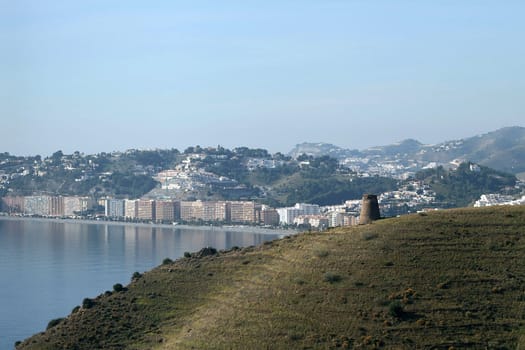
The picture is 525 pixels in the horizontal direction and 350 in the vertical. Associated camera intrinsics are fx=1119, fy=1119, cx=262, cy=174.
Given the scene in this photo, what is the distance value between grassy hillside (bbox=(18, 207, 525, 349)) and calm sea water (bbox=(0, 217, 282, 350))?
1398cm

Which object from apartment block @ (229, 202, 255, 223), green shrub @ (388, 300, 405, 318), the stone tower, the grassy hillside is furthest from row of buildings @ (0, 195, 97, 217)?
green shrub @ (388, 300, 405, 318)

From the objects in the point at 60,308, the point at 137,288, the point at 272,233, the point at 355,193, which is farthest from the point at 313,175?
the point at 137,288

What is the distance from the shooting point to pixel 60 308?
2594 inches

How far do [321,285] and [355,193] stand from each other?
144279 millimetres

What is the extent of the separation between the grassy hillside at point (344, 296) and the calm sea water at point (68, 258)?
45.9 feet

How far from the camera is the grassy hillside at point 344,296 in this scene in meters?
32.9

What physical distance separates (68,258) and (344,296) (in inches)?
2599

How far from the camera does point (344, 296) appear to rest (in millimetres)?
34969

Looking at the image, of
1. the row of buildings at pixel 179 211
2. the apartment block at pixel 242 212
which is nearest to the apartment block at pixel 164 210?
the row of buildings at pixel 179 211

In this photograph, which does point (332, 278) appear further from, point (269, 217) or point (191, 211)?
point (191, 211)

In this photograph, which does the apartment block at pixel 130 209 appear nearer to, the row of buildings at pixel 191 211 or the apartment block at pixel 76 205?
the row of buildings at pixel 191 211

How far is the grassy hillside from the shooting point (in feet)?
108

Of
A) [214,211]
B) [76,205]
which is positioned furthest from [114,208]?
[214,211]

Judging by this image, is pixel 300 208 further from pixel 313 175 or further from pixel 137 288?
pixel 137 288
